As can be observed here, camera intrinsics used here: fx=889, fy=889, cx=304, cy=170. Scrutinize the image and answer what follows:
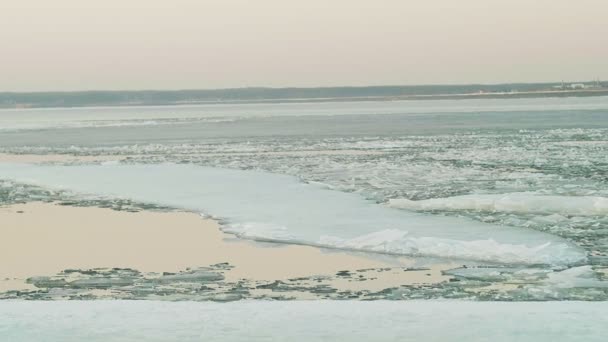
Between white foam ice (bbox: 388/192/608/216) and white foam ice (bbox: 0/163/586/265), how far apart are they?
1.80ft

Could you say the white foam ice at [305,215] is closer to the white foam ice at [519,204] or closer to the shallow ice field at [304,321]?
A: the white foam ice at [519,204]

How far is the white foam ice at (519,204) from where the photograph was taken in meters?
10.4

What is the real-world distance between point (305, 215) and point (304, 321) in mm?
5132

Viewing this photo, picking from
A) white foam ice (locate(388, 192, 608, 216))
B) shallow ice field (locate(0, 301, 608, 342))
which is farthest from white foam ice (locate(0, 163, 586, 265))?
shallow ice field (locate(0, 301, 608, 342))

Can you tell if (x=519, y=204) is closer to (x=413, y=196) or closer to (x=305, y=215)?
(x=413, y=196)

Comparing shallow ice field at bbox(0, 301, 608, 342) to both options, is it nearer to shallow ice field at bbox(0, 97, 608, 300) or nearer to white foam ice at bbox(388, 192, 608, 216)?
shallow ice field at bbox(0, 97, 608, 300)

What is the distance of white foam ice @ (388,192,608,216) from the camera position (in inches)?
409

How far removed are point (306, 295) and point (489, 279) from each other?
1520mm

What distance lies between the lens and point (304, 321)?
5383 mm

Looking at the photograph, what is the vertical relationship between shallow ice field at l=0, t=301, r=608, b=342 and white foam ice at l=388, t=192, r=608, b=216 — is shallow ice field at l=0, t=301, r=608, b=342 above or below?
above

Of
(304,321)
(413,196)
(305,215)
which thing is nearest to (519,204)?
(413,196)

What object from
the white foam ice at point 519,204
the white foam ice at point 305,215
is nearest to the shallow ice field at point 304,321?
the white foam ice at point 305,215

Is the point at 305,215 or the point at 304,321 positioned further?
the point at 305,215

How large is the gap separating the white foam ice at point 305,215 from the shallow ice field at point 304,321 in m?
2.14
